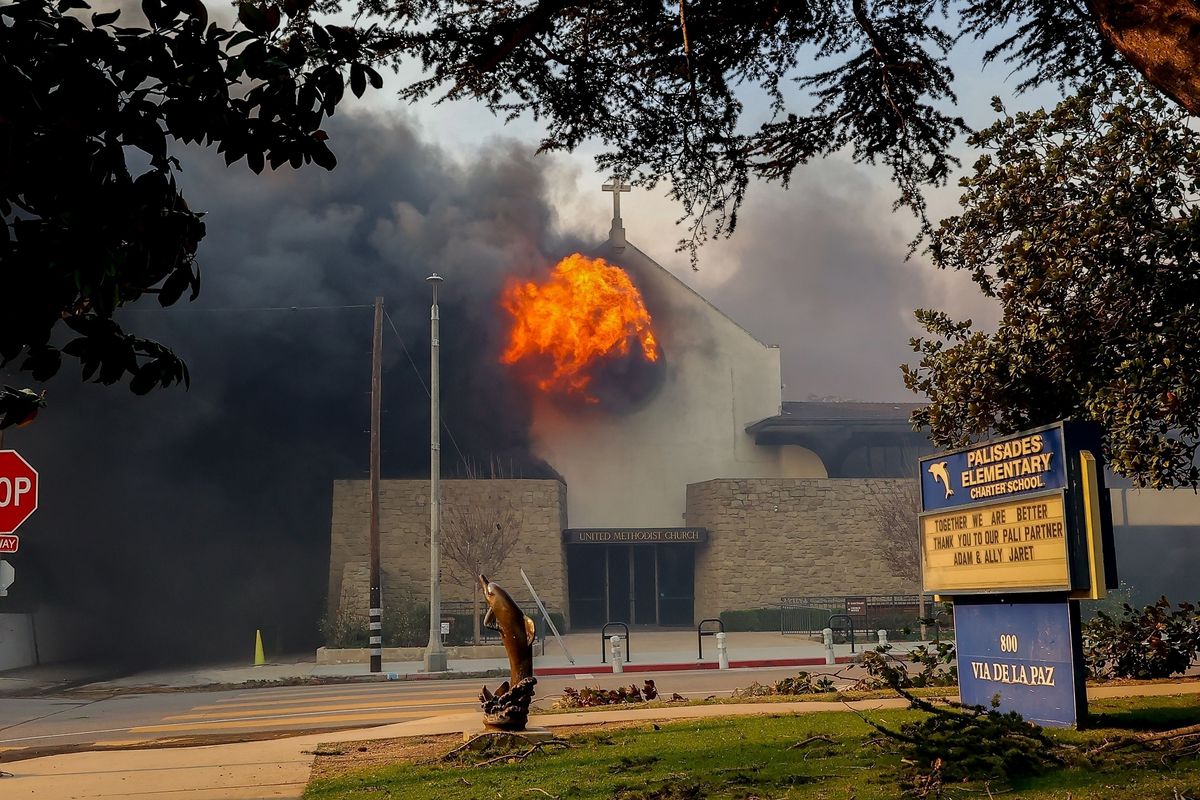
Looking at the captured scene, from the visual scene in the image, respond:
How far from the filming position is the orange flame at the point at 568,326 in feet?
125

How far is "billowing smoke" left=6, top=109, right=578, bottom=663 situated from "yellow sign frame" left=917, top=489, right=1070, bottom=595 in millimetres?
27266

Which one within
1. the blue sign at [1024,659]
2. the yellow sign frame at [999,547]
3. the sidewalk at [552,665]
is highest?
the yellow sign frame at [999,547]

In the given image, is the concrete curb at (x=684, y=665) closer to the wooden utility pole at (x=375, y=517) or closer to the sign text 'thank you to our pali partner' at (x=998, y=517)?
the wooden utility pole at (x=375, y=517)

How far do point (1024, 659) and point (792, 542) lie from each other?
2700 centimetres

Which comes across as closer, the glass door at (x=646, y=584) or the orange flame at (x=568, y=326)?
the orange flame at (x=568, y=326)

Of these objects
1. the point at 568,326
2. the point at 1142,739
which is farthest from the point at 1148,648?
the point at 568,326

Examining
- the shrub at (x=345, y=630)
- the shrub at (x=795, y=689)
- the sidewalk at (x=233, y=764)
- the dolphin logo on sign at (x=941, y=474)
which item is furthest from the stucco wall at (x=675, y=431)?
the dolphin logo on sign at (x=941, y=474)

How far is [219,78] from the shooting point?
4.04m

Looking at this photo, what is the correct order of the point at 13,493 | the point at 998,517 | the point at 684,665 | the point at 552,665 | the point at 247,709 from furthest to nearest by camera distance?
1. the point at 552,665
2. the point at 684,665
3. the point at 247,709
4. the point at 13,493
5. the point at 998,517

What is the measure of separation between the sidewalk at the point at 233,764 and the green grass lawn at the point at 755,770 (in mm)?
786

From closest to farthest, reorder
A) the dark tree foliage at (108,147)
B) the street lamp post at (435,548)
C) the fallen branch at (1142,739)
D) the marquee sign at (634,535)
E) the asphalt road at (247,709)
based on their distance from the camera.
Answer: the dark tree foliage at (108,147) < the fallen branch at (1142,739) < the asphalt road at (247,709) < the street lamp post at (435,548) < the marquee sign at (634,535)

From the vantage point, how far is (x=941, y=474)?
10195 millimetres

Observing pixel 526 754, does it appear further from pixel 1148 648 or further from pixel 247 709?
pixel 247 709

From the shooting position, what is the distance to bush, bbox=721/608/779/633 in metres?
33.7
